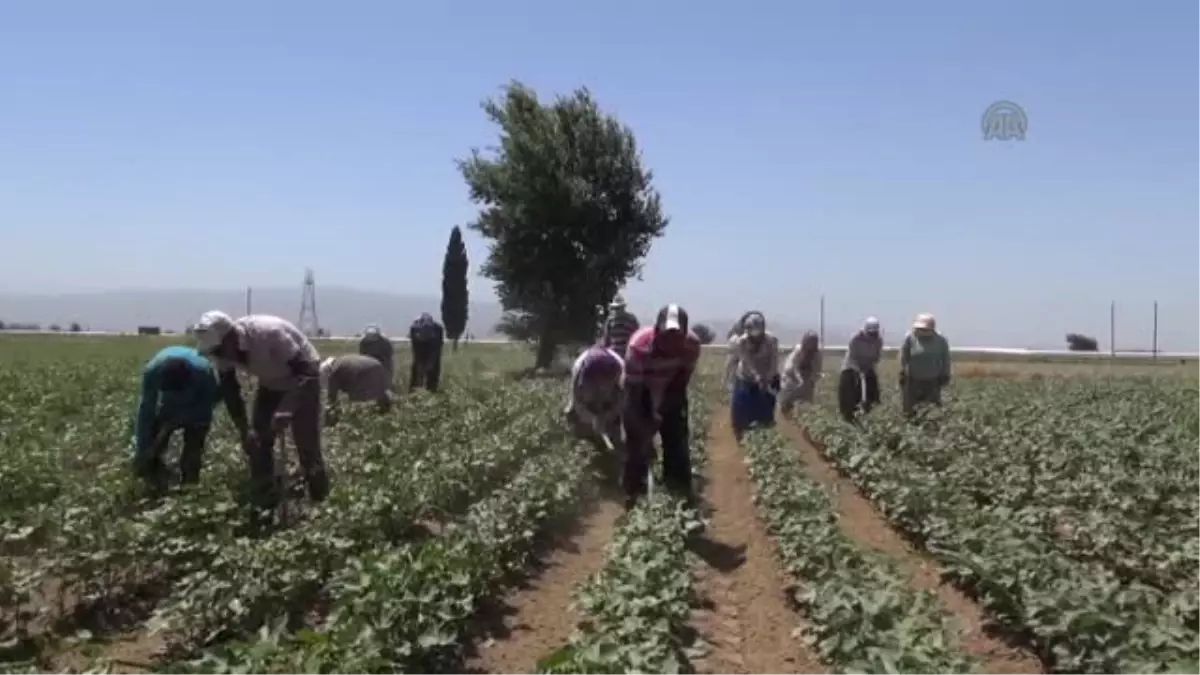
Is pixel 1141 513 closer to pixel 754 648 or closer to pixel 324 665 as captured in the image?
pixel 754 648

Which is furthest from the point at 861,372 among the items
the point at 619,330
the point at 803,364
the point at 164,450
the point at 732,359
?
the point at 164,450

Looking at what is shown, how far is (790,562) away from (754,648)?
4.10 ft

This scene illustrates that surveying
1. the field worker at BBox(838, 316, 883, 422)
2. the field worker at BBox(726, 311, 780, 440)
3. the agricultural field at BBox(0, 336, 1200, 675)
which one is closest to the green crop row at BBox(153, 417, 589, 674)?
the agricultural field at BBox(0, 336, 1200, 675)

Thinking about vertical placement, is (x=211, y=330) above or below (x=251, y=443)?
above

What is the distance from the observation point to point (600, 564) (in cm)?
811

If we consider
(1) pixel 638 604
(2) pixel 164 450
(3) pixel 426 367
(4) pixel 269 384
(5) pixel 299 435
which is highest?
(4) pixel 269 384

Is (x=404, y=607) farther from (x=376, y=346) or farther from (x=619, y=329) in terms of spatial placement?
(x=376, y=346)

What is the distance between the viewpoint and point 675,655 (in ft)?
16.7

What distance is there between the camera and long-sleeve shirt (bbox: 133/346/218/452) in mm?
8453

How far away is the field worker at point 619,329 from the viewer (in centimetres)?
1112

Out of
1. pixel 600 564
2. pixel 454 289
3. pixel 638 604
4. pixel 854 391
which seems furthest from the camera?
pixel 454 289

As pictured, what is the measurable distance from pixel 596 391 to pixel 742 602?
4026mm

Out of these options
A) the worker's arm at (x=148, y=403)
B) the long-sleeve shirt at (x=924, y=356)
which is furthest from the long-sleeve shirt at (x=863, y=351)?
the worker's arm at (x=148, y=403)

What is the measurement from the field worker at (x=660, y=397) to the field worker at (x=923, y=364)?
4.89 meters
